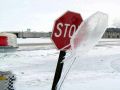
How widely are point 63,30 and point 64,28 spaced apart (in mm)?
22

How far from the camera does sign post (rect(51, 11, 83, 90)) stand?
9.50 ft

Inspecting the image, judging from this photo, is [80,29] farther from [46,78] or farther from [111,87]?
[46,78]

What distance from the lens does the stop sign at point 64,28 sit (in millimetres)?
2893

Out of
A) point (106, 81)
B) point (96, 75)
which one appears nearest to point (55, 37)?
point (106, 81)

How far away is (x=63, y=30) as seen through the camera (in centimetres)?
296

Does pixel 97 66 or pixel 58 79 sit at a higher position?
pixel 58 79

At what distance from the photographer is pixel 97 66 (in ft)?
37.5

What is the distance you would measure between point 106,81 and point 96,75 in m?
1.07

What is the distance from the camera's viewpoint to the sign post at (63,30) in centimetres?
290

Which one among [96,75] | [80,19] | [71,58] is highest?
[80,19]

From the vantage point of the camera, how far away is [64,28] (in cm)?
296

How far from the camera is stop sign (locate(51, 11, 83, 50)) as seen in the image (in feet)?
9.49

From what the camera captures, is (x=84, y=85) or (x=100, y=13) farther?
(x=84, y=85)

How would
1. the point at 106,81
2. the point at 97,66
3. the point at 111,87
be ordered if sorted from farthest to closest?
the point at 97,66 < the point at 106,81 < the point at 111,87
